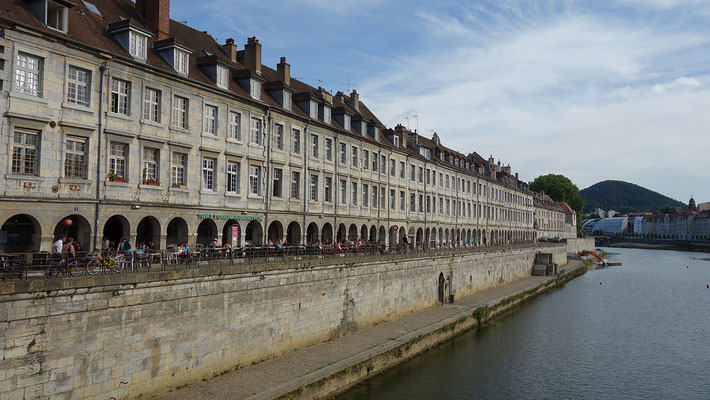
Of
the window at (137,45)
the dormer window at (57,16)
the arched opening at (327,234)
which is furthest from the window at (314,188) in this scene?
the dormer window at (57,16)

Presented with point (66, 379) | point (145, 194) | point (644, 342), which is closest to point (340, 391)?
point (66, 379)

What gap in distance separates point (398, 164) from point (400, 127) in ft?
16.9

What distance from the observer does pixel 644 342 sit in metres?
28.6

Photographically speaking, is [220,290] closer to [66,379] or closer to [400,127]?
[66,379]

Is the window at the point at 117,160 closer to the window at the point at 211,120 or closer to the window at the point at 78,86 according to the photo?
the window at the point at 78,86

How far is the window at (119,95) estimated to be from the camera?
18.8m

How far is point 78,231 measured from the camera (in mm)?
18344

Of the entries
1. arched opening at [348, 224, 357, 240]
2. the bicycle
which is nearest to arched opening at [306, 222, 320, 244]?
arched opening at [348, 224, 357, 240]

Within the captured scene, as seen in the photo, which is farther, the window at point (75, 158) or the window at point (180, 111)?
the window at point (180, 111)

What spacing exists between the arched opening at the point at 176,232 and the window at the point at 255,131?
215 inches

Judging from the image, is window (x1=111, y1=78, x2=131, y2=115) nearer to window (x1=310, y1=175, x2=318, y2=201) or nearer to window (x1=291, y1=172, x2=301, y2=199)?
window (x1=291, y1=172, x2=301, y2=199)

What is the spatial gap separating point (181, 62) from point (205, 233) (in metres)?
7.99

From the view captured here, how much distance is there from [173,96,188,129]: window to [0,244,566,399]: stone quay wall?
290 inches

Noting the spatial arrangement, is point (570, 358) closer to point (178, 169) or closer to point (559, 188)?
point (178, 169)
